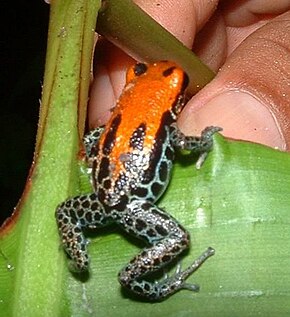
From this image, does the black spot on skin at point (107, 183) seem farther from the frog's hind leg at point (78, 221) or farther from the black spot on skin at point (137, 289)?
the black spot on skin at point (137, 289)

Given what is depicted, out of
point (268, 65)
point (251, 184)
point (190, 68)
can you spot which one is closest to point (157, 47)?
point (190, 68)

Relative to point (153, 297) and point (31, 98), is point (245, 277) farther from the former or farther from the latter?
point (31, 98)

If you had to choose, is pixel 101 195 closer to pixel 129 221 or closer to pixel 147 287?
pixel 129 221

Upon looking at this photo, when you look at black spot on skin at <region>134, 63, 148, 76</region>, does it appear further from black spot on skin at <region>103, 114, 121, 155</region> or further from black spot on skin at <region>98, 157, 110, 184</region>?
black spot on skin at <region>98, 157, 110, 184</region>

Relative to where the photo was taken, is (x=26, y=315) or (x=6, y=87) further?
(x=6, y=87)

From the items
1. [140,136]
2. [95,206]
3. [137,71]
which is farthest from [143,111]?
[95,206]

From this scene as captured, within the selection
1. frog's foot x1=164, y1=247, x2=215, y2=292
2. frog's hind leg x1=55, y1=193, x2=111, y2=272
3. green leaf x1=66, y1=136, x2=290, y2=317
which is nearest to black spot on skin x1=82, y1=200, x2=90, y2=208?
frog's hind leg x1=55, y1=193, x2=111, y2=272
